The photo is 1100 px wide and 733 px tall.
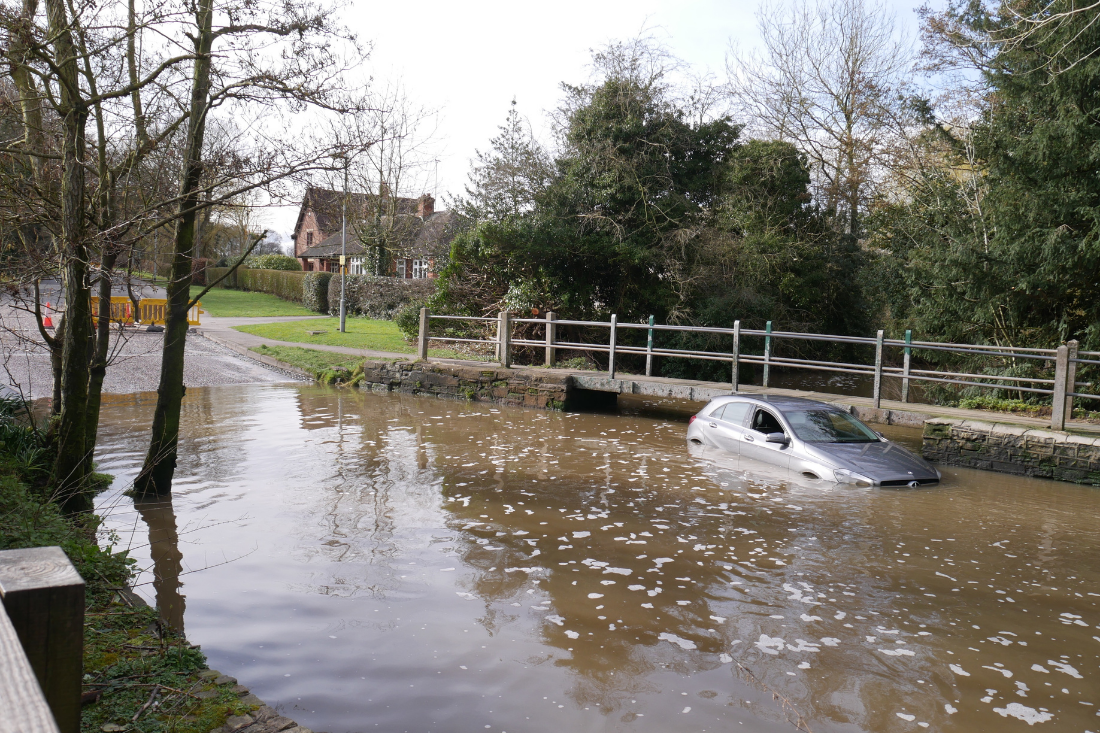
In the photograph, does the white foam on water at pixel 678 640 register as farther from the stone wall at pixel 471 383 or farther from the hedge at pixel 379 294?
the hedge at pixel 379 294

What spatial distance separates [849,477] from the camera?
10.3 meters

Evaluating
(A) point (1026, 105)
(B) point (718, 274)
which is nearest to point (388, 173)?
(B) point (718, 274)

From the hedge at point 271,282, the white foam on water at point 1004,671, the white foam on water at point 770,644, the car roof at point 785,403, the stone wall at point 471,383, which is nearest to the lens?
the white foam on water at point 1004,671

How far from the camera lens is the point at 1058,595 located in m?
6.80

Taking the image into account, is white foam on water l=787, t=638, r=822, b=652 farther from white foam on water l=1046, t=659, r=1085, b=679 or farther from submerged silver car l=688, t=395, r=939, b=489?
submerged silver car l=688, t=395, r=939, b=489

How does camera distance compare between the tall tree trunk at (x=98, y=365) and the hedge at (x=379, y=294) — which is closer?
the tall tree trunk at (x=98, y=365)

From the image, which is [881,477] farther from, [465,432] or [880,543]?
[465,432]

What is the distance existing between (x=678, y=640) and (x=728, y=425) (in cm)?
721

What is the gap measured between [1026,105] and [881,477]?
32.8 feet

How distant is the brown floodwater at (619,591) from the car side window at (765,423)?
2.44ft

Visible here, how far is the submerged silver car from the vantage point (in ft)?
34.5

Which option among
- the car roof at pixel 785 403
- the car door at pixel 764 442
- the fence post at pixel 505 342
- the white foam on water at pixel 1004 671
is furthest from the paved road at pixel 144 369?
the white foam on water at pixel 1004 671

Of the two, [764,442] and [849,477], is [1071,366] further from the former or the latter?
[764,442]

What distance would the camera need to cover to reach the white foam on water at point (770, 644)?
554 cm
